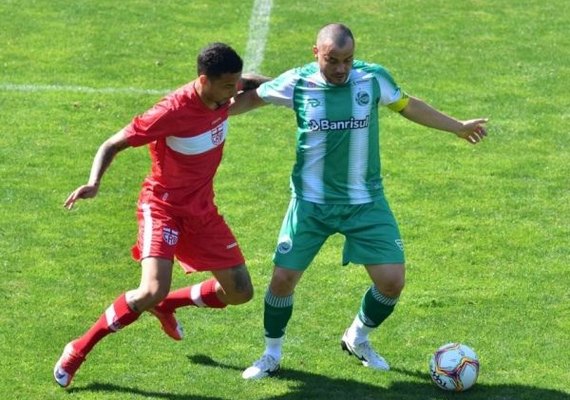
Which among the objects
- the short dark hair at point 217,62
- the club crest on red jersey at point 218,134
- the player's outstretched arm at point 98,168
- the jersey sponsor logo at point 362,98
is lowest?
the player's outstretched arm at point 98,168

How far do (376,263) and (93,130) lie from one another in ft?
19.6

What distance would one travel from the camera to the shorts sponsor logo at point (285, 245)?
368 inches

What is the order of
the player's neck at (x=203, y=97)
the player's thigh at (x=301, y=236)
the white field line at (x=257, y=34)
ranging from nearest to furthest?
the player's neck at (x=203, y=97), the player's thigh at (x=301, y=236), the white field line at (x=257, y=34)

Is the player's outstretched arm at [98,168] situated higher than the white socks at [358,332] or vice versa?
the player's outstretched arm at [98,168]

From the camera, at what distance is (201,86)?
910 cm

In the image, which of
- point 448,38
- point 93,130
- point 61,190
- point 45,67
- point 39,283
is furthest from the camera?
point 448,38

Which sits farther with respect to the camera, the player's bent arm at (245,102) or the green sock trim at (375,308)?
the player's bent arm at (245,102)

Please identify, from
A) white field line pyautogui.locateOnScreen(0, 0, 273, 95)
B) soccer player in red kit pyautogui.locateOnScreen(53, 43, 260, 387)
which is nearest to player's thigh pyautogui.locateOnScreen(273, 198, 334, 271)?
soccer player in red kit pyautogui.locateOnScreen(53, 43, 260, 387)

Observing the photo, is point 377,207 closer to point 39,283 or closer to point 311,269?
point 311,269

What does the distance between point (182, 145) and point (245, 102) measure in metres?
0.69

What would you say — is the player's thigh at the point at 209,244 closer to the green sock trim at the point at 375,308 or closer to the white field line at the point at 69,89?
the green sock trim at the point at 375,308

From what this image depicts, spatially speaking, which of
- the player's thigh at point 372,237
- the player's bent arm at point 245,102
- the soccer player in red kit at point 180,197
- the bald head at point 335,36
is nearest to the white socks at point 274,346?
the soccer player in red kit at point 180,197

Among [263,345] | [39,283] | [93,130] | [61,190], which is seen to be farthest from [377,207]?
[93,130]

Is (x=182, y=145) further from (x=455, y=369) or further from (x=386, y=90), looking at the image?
(x=455, y=369)
